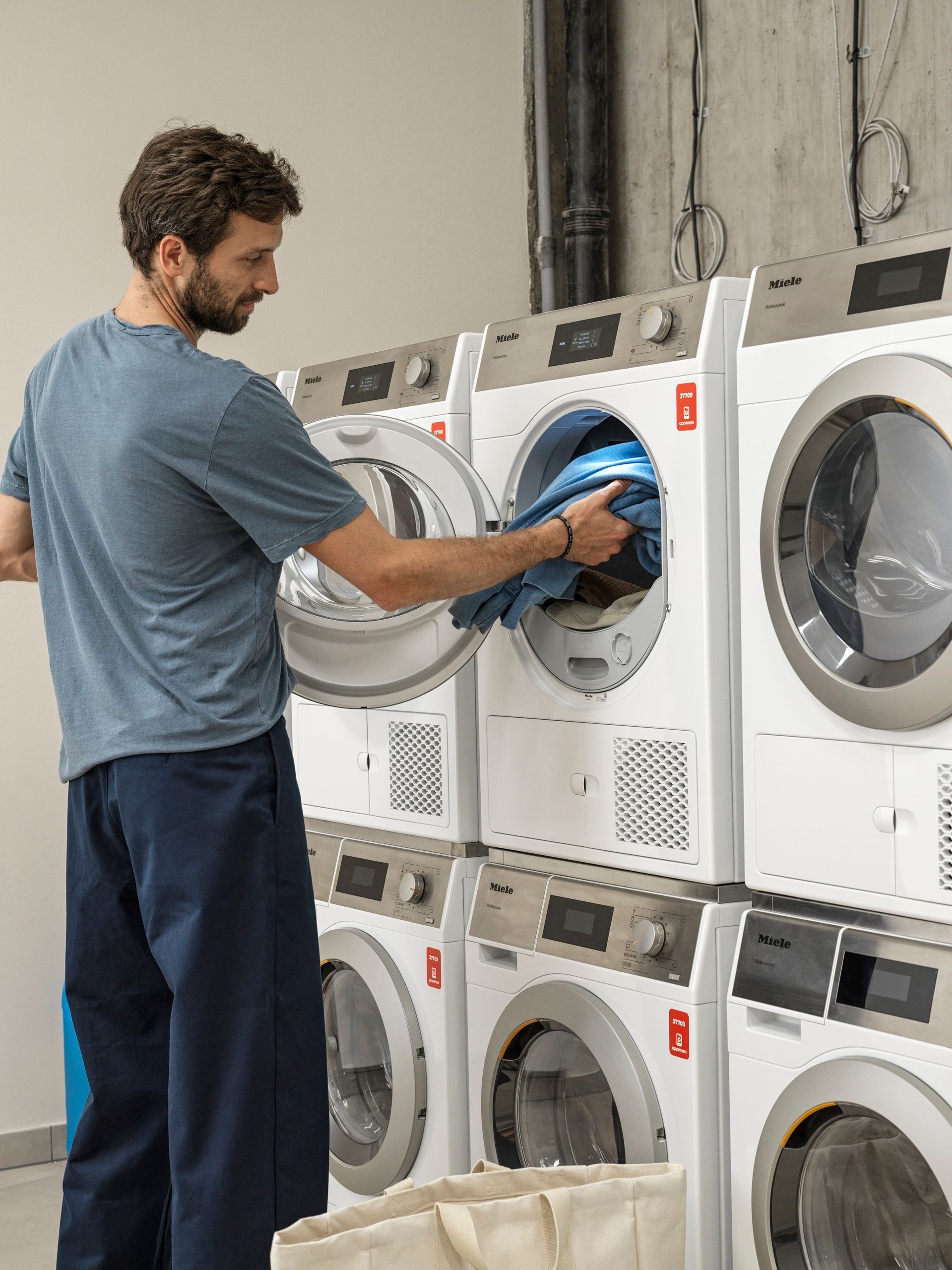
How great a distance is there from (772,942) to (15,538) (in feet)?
4.22

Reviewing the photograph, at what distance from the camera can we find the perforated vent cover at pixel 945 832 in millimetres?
1628

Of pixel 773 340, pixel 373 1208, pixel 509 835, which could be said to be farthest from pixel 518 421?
pixel 373 1208

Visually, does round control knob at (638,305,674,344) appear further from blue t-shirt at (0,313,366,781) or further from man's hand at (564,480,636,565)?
blue t-shirt at (0,313,366,781)

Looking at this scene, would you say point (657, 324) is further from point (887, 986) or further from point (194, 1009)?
point (194, 1009)

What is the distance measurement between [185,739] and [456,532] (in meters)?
0.61

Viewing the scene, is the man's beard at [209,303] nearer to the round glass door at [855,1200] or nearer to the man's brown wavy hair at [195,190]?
the man's brown wavy hair at [195,190]

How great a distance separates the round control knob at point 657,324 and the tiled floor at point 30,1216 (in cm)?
217

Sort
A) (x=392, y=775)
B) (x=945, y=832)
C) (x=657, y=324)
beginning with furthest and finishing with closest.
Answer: (x=392, y=775), (x=657, y=324), (x=945, y=832)

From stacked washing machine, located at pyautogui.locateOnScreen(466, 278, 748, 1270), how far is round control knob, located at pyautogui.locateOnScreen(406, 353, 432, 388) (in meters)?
0.18

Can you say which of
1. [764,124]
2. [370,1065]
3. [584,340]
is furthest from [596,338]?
[370,1065]

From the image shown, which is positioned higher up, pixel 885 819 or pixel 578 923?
pixel 885 819

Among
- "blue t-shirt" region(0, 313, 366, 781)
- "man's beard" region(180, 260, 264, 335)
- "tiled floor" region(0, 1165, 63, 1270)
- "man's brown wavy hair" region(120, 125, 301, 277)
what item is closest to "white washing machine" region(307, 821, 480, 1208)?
"tiled floor" region(0, 1165, 63, 1270)

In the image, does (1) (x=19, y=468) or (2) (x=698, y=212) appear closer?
(1) (x=19, y=468)

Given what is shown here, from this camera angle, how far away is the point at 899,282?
66.0 inches
